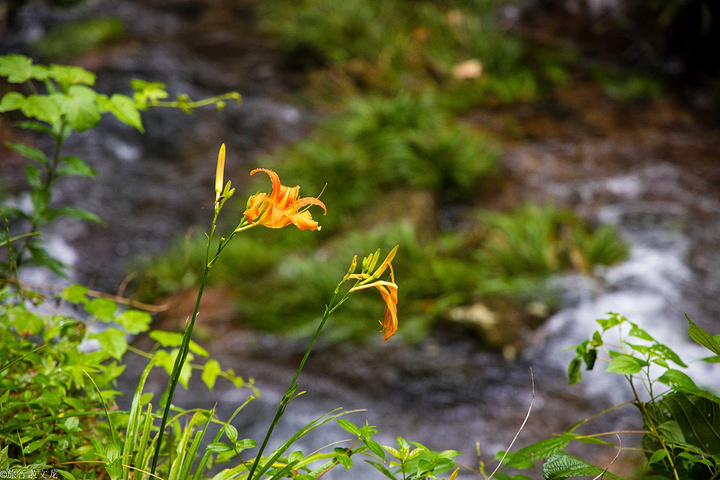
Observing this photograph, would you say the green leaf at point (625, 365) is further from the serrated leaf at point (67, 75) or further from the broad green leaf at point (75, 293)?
the serrated leaf at point (67, 75)

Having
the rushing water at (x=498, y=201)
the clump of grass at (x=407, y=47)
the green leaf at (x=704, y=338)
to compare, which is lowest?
the rushing water at (x=498, y=201)

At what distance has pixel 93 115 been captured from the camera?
4.52 ft

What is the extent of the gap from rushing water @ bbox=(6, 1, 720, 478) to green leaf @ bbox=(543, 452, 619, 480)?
145cm

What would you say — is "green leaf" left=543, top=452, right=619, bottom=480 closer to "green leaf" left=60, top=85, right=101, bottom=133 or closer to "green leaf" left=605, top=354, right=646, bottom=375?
"green leaf" left=605, top=354, right=646, bottom=375

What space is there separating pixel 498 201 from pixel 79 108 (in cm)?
399

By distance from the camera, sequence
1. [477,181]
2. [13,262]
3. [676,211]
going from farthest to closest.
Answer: [477,181], [676,211], [13,262]

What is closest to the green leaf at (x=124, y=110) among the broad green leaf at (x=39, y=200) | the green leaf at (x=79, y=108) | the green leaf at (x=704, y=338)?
the green leaf at (x=79, y=108)

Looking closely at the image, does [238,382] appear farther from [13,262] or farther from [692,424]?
[692,424]

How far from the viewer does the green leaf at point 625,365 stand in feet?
3.25

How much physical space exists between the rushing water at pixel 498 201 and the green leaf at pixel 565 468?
1.45 metres

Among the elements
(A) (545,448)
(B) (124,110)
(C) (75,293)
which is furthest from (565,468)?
(B) (124,110)

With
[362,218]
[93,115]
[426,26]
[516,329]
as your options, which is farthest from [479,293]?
[426,26]

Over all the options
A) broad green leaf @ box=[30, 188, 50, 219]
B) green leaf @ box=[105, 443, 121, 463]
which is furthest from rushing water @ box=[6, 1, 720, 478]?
green leaf @ box=[105, 443, 121, 463]

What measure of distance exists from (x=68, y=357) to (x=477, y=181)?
4.31 metres
